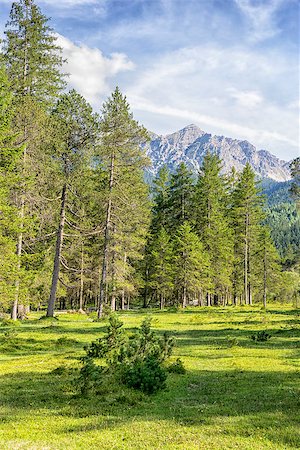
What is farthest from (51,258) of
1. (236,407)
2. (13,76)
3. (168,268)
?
(236,407)

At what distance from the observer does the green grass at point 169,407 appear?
23.1 ft

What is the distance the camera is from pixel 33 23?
33.6 m

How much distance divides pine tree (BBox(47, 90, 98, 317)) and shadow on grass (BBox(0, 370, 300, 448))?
19.6 metres

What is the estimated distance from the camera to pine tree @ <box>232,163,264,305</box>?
58.0 m

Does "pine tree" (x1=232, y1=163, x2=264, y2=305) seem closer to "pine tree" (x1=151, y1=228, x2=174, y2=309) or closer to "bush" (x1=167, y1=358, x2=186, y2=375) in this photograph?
"pine tree" (x1=151, y1=228, x2=174, y2=309)

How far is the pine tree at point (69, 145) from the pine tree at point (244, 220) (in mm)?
31411

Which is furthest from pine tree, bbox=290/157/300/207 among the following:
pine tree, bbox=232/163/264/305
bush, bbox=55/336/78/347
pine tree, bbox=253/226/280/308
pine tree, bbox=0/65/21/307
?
bush, bbox=55/336/78/347

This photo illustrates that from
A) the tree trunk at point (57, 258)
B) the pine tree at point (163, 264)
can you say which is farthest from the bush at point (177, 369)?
the pine tree at point (163, 264)

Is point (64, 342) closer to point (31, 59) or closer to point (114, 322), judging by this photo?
point (114, 322)

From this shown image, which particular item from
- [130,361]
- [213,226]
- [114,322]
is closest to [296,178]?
[213,226]

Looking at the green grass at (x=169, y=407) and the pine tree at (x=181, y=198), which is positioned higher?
the pine tree at (x=181, y=198)

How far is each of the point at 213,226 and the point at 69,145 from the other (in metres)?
29.3

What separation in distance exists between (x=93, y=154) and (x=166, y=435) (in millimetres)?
27498

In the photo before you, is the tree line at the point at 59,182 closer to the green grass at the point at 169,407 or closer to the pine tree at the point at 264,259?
the pine tree at the point at 264,259
